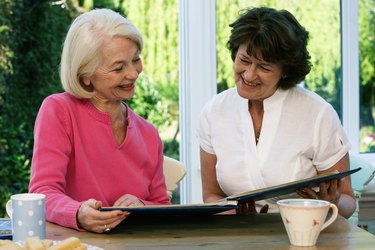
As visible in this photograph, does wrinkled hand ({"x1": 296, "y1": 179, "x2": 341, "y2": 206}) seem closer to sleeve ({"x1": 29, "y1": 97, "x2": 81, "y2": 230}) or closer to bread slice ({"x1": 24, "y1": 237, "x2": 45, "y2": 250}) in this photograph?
sleeve ({"x1": 29, "y1": 97, "x2": 81, "y2": 230})

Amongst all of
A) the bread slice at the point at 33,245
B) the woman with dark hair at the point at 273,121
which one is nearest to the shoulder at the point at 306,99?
the woman with dark hair at the point at 273,121

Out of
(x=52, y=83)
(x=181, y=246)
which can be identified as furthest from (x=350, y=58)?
(x=181, y=246)

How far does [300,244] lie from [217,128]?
0.80 m

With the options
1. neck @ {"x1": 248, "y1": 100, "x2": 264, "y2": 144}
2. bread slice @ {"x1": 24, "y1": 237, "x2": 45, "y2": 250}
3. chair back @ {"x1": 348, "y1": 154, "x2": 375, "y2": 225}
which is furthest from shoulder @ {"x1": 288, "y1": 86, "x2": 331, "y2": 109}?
bread slice @ {"x1": 24, "y1": 237, "x2": 45, "y2": 250}

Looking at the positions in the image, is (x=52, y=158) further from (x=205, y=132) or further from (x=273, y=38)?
(x=273, y=38)

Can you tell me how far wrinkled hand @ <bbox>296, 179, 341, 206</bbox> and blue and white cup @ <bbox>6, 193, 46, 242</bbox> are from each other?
29.6 inches

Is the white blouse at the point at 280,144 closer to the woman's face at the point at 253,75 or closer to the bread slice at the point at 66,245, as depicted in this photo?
the woman's face at the point at 253,75

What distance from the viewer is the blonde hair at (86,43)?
2.11 meters

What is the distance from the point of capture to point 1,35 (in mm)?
4039

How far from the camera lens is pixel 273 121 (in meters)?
2.40

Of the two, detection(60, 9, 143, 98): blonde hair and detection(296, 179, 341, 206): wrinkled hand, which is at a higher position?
detection(60, 9, 143, 98): blonde hair

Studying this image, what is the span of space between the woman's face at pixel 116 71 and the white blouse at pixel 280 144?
1.46 feet

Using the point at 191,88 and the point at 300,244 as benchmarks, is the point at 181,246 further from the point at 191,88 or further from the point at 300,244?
the point at 191,88

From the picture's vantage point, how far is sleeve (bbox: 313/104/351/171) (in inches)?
93.4
